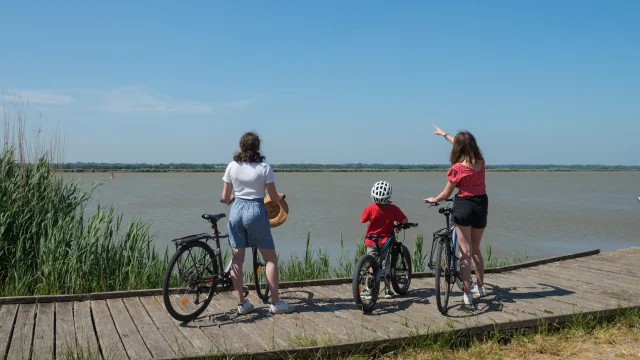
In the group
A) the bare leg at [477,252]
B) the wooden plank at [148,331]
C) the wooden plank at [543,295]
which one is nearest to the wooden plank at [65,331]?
the wooden plank at [148,331]

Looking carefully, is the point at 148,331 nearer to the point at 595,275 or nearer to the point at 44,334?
the point at 44,334

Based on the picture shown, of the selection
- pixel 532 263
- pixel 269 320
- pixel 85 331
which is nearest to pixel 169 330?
pixel 85 331

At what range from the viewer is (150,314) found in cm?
517

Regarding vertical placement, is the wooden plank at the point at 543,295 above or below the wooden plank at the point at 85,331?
below

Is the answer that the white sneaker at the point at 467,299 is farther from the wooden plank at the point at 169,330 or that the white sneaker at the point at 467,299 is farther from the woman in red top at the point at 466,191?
the wooden plank at the point at 169,330

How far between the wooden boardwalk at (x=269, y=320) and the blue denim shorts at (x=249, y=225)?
70 cm

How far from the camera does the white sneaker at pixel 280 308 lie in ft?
17.4

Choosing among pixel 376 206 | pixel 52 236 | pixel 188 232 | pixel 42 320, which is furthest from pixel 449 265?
pixel 188 232

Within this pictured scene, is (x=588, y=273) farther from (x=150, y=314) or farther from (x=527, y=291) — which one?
(x=150, y=314)

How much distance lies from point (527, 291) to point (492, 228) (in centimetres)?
1173

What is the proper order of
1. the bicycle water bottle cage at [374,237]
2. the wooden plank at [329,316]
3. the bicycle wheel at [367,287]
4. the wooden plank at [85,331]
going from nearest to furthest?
the wooden plank at [85,331] < the wooden plank at [329,316] < the bicycle wheel at [367,287] < the bicycle water bottle cage at [374,237]

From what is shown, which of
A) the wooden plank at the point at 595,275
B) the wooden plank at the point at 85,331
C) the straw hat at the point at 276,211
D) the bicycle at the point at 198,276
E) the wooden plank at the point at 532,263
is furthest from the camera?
the wooden plank at the point at 532,263

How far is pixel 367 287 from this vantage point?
538 cm

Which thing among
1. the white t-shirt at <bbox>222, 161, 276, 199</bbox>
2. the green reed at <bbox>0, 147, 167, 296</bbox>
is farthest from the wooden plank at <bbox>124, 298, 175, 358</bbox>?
the white t-shirt at <bbox>222, 161, 276, 199</bbox>
